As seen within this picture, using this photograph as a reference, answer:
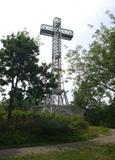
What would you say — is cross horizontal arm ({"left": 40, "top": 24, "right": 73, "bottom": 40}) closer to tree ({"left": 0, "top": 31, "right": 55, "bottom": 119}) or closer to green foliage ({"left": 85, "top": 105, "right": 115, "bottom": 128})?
green foliage ({"left": 85, "top": 105, "right": 115, "bottom": 128})

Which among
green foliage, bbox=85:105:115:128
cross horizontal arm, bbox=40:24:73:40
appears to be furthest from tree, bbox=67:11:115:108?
cross horizontal arm, bbox=40:24:73:40

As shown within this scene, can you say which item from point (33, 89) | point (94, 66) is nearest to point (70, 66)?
point (94, 66)

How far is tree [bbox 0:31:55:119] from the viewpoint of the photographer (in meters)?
37.1

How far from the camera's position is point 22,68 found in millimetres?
37094

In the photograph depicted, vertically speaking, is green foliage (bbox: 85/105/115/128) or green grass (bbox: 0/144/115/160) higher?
green foliage (bbox: 85/105/115/128)

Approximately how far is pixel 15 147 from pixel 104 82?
7.71 m

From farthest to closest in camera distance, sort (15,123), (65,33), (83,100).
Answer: (65,33) < (15,123) < (83,100)

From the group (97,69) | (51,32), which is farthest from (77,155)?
(51,32)

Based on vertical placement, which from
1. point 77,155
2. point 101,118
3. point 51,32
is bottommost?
point 77,155

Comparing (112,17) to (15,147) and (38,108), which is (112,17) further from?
(38,108)

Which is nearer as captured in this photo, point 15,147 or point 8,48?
point 15,147

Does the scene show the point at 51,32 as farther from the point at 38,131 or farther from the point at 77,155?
the point at 77,155

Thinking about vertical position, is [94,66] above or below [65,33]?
below

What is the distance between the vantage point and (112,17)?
102ft
